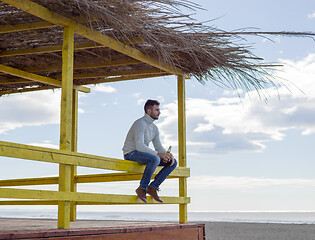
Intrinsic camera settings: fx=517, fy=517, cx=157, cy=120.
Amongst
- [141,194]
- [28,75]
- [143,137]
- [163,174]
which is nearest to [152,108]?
[143,137]

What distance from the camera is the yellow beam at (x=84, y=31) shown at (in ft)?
19.6

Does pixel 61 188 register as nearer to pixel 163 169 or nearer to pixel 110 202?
pixel 110 202

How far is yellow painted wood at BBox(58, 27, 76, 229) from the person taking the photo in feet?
20.0

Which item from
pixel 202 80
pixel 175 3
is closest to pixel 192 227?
pixel 202 80

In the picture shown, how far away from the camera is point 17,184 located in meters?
8.31

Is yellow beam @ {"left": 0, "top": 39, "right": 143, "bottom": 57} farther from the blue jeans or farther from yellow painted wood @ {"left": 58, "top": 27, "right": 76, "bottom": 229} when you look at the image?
the blue jeans

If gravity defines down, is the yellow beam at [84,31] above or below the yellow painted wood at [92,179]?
above

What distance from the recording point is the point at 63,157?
6.05m

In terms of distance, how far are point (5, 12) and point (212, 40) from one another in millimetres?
3188

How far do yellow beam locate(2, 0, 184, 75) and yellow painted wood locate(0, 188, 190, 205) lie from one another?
2.01 meters

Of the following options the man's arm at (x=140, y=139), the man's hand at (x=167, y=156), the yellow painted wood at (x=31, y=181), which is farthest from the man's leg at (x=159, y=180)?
the yellow painted wood at (x=31, y=181)

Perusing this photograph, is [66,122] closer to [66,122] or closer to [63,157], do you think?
[66,122]

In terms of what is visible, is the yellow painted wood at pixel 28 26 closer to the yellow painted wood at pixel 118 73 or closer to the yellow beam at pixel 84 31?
the yellow beam at pixel 84 31

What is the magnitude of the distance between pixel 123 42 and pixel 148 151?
176 centimetres
